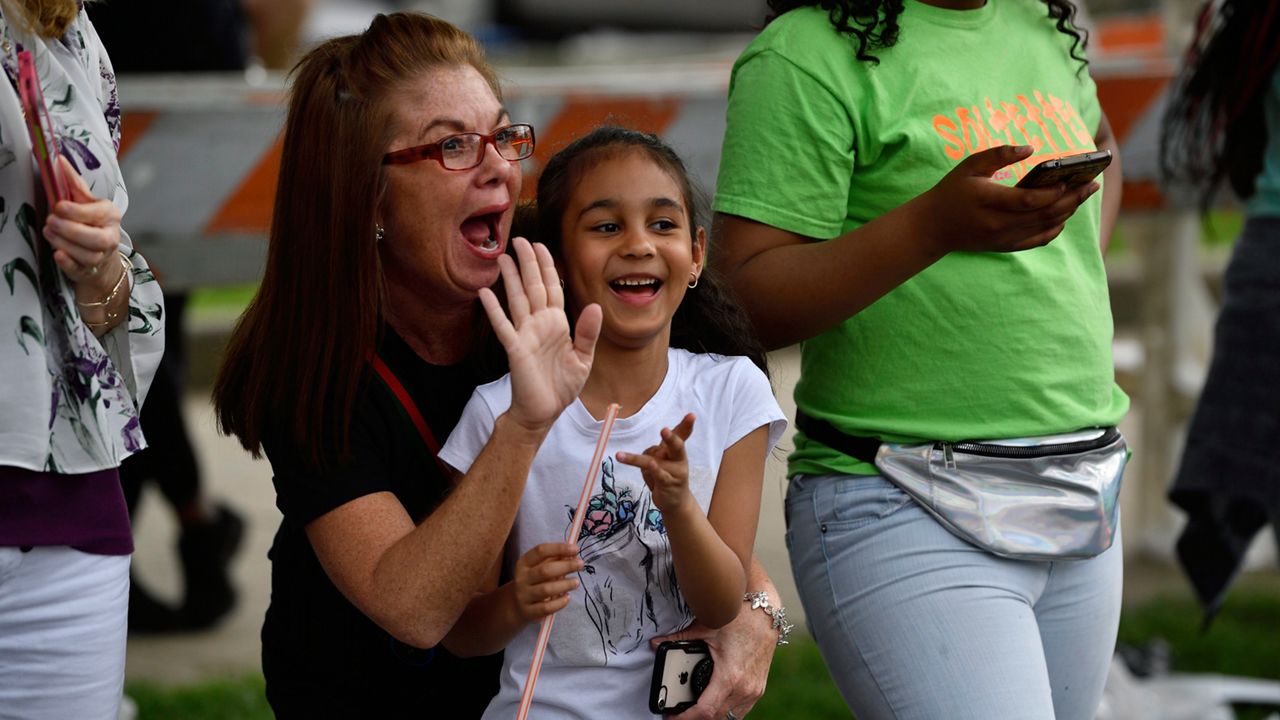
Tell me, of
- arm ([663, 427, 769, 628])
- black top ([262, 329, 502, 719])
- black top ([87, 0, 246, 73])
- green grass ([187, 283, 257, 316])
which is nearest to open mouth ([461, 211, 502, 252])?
black top ([262, 329, 502, 719])

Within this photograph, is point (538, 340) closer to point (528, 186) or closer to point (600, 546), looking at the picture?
point (600, 546)

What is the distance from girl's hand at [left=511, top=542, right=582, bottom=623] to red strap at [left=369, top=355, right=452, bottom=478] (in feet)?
0.95

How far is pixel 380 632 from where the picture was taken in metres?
2.46

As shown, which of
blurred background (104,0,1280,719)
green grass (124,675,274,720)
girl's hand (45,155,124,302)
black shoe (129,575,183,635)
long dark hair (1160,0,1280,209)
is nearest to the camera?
girl's hand (45,155,124,302)

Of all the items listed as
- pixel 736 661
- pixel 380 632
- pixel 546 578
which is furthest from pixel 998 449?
pixel 380 632

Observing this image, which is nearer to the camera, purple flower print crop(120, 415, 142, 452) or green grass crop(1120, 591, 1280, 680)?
purple flower print crop(120, 415, 142, 452)

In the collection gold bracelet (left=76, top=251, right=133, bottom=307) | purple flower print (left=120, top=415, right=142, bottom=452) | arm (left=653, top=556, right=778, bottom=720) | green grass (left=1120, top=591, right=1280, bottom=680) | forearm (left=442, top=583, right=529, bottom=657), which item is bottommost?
green grass (left=1120, top=591, right=1280, bottom=680)

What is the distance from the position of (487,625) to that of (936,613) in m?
0.65

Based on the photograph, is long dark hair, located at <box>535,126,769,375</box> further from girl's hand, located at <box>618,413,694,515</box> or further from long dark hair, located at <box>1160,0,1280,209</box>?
long dark hair, located at <box>1160,0,1280,209</box>

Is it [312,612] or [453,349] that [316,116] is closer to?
[453,349]

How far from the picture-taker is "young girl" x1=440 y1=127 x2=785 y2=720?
2.29 m

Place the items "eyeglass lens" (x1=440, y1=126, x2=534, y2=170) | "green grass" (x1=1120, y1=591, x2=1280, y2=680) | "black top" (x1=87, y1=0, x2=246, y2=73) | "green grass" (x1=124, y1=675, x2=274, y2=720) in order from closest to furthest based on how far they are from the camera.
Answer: "eyeglass lens" (x1=440, y1=126, x2=534, y2=170) → "green grass" (x1=124, y1=675, x2=274, y2=720) → "green grass" (x1=1120, y1=591, x2=1280, y2=680) → "black top" (x1=87, y1=0, x2=246, y2=73)

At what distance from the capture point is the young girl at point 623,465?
229 centimetres

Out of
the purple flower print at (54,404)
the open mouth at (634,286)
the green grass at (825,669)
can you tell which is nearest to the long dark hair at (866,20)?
the open mouth at (634,286)
